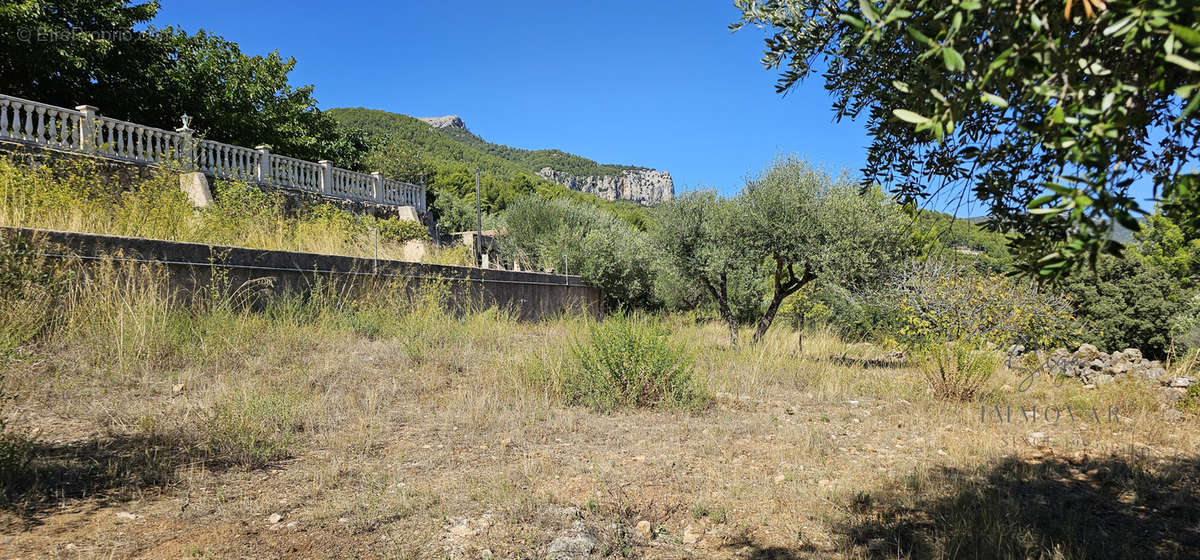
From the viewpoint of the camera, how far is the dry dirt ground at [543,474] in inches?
112

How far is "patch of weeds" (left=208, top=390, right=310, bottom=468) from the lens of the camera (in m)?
3.80

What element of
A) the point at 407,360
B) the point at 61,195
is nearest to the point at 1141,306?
the point at 407,360

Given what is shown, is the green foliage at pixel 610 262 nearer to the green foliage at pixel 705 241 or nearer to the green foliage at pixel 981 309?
the green foliage at pixel 705 241

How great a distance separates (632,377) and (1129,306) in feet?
74.3

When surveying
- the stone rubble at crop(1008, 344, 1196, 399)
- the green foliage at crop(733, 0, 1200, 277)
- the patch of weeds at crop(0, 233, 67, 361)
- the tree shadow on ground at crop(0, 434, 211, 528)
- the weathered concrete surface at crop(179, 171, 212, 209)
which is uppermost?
the weathered concrete surface at crop(179, 171, 212, 209)

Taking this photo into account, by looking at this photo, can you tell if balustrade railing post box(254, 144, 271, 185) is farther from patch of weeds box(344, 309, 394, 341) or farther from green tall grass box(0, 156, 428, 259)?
patch of weeds box(344, 309, 394, 341)

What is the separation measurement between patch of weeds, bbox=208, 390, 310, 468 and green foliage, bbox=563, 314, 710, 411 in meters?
2.48

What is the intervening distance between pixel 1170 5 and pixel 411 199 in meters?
20.2

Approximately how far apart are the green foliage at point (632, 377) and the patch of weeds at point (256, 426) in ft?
8.15

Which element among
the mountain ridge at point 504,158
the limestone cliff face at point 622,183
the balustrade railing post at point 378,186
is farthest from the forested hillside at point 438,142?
the balustrade railing post at point 378,186

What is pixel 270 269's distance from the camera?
766cm

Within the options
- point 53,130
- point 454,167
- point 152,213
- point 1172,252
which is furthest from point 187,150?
point 1172,252

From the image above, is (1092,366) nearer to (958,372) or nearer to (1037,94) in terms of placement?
(958,372)

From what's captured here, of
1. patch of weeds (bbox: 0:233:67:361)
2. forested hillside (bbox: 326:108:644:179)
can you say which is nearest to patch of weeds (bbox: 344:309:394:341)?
patch of weeds (bbox: 0:233:67:361)
